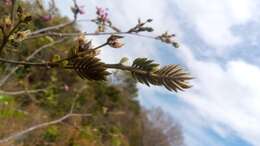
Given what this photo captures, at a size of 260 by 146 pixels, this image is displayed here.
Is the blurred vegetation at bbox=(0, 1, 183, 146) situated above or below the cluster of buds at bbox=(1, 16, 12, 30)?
above

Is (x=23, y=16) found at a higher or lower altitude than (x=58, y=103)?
lower

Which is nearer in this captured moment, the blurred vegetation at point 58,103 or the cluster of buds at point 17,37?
the cluster of buds at point 17,37

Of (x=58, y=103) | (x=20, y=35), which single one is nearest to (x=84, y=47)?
(x=20, y=35)

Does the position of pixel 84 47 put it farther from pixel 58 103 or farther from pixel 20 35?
pixel 58 103

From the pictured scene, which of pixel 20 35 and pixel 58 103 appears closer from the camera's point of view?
pixel 20 35

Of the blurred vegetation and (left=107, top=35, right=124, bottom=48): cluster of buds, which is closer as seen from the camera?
(left=107, top=35, right=124, bottom=48): cluster of buds

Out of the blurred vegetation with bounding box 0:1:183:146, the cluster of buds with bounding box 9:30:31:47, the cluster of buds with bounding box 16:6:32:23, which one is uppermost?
the blurred vegetation with bounding box 0:1:183:146

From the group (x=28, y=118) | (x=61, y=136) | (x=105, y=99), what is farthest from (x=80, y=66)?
(x=105, y=99)

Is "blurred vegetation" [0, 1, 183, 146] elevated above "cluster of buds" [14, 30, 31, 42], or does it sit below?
above

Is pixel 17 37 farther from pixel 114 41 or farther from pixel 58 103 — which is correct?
pixel 58 103
